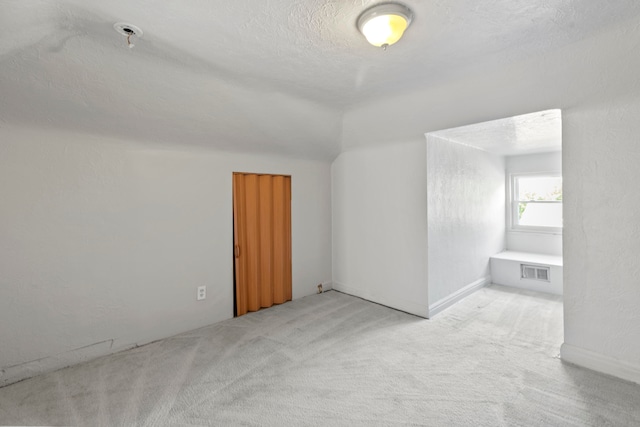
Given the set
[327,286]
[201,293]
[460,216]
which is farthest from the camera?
[327,286]

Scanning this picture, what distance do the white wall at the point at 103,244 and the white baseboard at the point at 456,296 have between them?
2.26 m

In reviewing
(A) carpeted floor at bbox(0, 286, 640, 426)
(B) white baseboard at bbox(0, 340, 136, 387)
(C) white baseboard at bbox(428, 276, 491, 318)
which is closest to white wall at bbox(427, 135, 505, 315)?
(C) white baseboard at bbox(428, 276, 491, 318)

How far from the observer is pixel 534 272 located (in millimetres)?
4129

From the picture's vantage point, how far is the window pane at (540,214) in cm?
458

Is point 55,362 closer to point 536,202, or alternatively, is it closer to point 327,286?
point 327,286

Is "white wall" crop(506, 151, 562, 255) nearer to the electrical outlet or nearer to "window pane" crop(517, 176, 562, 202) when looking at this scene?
"window pane" crop(517, 176, 562, 202)

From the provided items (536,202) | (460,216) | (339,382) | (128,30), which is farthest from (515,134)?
(128,30)

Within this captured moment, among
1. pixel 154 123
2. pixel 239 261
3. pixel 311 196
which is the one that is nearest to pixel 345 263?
pixel 311 196

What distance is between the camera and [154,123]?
2.58 metres

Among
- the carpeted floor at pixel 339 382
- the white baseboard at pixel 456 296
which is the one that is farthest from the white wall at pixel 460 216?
the carpeted floor at pixel 339 382

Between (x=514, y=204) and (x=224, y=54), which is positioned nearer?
(x=224, y=54)

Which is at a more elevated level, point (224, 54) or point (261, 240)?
point (224, 54)

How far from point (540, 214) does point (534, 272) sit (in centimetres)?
113

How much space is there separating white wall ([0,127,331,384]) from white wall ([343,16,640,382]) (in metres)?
2.89
